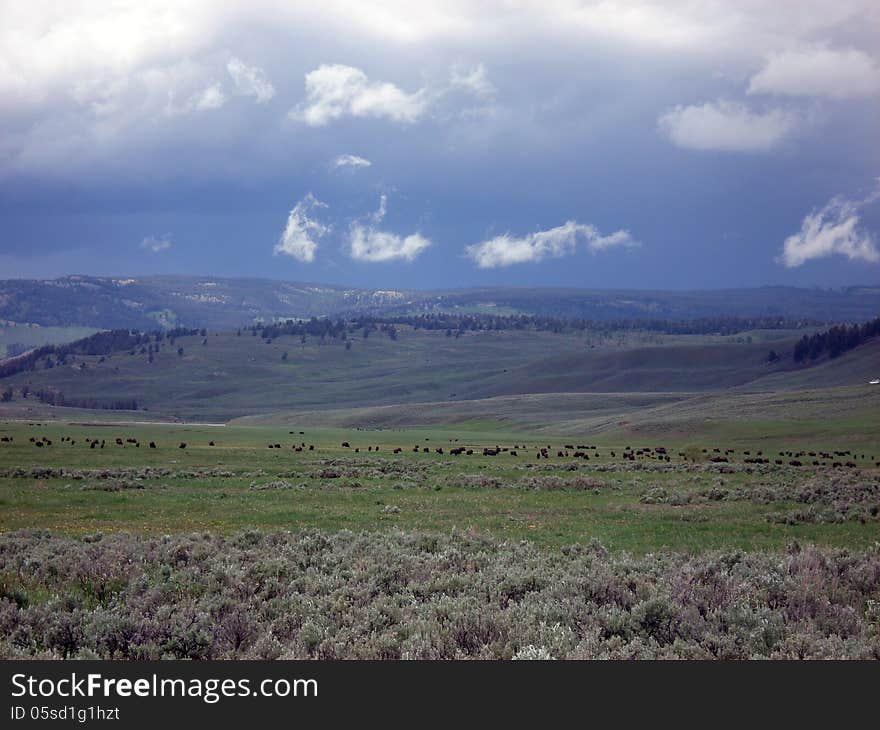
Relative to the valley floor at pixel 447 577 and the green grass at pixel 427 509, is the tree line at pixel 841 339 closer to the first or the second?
the green grass at pixel 427 509

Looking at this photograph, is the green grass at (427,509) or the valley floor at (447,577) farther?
the green grass at (427,509)

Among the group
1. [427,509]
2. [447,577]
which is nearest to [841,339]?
[427,509]

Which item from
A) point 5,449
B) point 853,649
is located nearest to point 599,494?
point 853,649

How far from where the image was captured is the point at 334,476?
135 feet

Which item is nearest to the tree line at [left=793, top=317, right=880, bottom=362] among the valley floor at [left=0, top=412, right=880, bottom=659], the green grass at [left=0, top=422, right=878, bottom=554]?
the green grass at [left=0, top=422, right=878, bottom=554]

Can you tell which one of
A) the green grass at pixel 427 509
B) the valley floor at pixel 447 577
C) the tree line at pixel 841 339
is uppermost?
the tree line at pixel 841 339

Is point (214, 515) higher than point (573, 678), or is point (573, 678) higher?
point (573, 678)

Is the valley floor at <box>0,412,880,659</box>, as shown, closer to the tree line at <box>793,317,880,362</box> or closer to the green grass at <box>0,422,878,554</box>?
the green grass at <box>0,422,878,554</box>

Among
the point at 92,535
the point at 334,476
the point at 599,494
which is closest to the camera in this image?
the point at 92,535

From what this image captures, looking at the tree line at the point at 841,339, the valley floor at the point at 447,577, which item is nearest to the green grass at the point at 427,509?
the valley floor at the point at 447,577

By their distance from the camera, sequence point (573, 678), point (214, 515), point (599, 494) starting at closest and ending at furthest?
1. point (573, 678)
2. point (214, 515)
3. point (599, 494)

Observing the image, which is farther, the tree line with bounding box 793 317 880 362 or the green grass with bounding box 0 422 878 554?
the tree line with bounding box 793 317 880 362

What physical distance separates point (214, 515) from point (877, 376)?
15816 centimetres

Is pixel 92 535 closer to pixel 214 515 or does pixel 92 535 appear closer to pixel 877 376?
pixel 214 515
